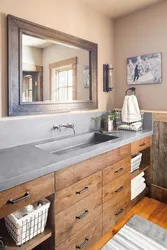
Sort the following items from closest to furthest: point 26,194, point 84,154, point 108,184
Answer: point 26,194, point 84,154, point 108,184

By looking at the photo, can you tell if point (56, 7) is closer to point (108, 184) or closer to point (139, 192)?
point (108, 184)

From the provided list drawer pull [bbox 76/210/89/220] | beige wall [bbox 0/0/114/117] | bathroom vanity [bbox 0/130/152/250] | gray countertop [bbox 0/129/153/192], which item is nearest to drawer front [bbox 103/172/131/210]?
bathroom vanity [bbox 0/130/152/250]

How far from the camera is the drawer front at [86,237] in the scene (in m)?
→ 1.36

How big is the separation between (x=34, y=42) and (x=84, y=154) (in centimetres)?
112

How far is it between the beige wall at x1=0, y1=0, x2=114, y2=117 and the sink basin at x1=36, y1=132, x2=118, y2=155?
1.57ft

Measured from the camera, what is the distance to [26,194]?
1057 millimetres

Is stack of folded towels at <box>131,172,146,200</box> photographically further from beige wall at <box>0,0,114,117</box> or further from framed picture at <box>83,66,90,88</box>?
framed picture at <box>83,66,90,88</box>

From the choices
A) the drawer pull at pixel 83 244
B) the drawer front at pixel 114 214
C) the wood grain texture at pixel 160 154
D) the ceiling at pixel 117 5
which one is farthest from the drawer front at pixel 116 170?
the ceiling at pixel 117 5

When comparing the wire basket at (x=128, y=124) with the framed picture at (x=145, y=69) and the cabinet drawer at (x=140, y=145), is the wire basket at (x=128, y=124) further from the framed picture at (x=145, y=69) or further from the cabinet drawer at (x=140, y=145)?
the framed picture at (x=145, y=69)

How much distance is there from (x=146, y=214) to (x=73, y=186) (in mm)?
1202

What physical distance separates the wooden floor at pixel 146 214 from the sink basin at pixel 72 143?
2.78 feet

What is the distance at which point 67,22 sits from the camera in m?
2.00

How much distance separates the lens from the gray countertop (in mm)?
1008

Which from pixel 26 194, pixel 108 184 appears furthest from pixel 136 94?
pixel 26 194
